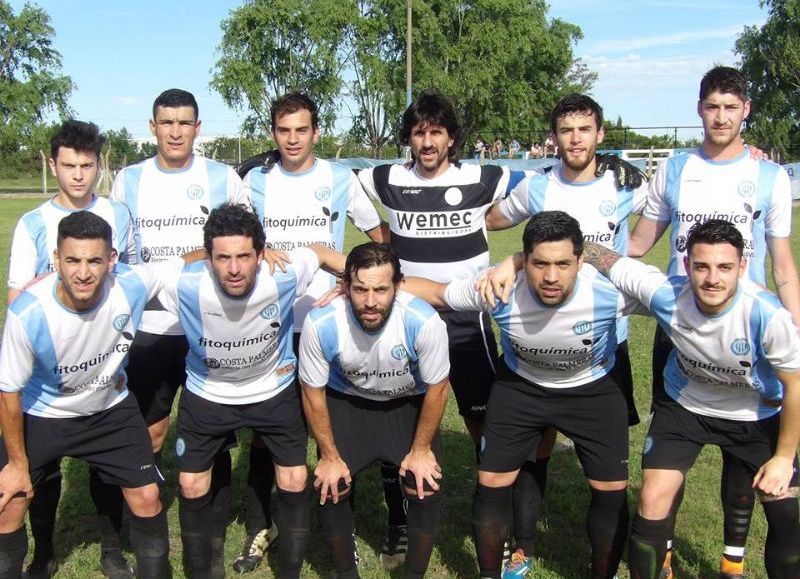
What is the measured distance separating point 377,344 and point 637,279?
125cm

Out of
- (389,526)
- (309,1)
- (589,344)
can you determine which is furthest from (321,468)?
(309,1)

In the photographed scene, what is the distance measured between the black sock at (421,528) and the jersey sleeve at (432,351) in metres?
0.59

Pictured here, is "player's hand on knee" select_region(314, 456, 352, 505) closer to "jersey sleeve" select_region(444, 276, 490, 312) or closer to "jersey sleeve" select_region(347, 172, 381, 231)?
"jersey sleeve" select_region(444, 276, 490, 312)

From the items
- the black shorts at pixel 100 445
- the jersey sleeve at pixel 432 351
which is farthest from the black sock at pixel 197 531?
the jersey sleeve at pixel 432 351

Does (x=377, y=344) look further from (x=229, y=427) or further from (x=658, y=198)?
(x=658, y=198)

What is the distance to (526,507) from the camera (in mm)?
4168

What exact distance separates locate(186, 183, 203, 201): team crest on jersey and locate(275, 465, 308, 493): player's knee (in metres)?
A: 1.57

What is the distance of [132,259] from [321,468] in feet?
5.26

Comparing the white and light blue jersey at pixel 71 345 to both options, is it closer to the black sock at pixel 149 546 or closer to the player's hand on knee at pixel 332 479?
the black sock at pixel 149 546

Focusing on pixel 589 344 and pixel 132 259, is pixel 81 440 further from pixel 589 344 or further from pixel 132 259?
pixel 589 344

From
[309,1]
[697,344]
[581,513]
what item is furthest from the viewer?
[309,1]

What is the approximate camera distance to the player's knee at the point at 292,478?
3895mm

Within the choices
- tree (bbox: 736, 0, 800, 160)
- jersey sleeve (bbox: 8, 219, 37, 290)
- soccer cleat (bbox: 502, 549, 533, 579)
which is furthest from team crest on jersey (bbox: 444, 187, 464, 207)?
tree (bbox: 736, 0, 800, 160)

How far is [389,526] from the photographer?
453 cm
